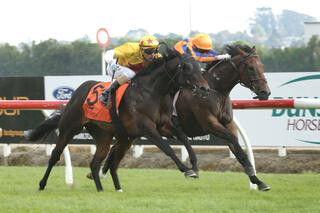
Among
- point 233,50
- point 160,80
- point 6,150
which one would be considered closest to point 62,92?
point 6,150

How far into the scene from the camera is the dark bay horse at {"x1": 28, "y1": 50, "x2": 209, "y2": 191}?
7625 mm

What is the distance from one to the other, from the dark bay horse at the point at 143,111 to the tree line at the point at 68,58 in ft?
37.1

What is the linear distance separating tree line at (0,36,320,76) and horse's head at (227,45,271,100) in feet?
36.0

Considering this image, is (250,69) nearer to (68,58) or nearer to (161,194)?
(161,194)

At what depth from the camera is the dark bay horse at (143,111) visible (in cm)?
762

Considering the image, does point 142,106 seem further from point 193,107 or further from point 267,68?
point 267,68

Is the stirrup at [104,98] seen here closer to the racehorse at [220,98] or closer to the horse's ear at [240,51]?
the racehorse at [220,98]

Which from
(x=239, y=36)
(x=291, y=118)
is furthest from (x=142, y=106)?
(x=239, y=36)

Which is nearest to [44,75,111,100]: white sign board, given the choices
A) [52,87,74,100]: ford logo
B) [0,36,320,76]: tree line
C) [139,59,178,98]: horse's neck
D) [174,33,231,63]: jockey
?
[52,87,74,100]: ford logo

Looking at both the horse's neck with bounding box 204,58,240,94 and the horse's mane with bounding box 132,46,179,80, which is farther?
the horse's neck with bounding box 204,58,240,94

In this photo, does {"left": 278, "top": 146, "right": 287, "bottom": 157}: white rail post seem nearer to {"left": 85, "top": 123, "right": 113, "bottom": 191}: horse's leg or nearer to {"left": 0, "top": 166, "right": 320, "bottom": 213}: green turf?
{"left": 0, "top": 166, "right": 320, "bottom": 213}: green turf

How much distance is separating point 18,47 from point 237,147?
14235 mm

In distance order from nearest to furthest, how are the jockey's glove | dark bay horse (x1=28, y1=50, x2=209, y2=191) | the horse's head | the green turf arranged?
the green turf → dark bay horse (x1=28, y1=50, x2=209, y2=191) → the horse's head → the jockey's glove

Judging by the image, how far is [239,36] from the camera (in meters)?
59.1
